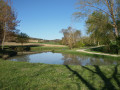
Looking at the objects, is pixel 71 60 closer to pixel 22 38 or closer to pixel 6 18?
pixel 6 18

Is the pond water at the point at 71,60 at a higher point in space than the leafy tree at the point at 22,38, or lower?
lower

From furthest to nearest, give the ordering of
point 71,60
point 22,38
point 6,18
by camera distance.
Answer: point 22,38
point 6,18
point 71,60

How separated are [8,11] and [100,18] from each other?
41.9 ft

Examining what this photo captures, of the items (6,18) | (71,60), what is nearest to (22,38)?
(6,18)

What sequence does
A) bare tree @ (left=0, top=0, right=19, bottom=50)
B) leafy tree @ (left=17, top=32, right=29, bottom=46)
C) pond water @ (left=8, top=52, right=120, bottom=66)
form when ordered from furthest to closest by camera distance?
1. leafy tree @ (left=17, top=32, right=29, bottom=46)
2. bare tree @ (left=0, top=0, right=19, bottom=50)
3. pond water @ (left=8, top=52, right=120, bottom=66)

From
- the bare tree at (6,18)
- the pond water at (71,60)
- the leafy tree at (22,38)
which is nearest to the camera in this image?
the pond water at (71,60)

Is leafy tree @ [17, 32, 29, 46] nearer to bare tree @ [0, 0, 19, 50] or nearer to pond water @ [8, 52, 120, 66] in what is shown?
bare tree @ [0, 0, 19, 50]

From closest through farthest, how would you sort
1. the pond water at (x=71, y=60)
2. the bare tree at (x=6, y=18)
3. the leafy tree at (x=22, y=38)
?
the pond water at (x=71, y=60) → the bare tree at (x=6, y=18) → the leafy tree at (x=22, y=38)

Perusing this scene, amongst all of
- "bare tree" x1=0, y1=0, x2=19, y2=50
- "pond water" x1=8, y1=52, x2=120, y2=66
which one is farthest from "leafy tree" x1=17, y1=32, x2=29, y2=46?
"pond water" x1=8, y1=52, x2=120, y2=66

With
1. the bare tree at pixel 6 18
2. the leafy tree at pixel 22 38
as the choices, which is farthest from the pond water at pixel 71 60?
the leafy tree at pixel 22 38

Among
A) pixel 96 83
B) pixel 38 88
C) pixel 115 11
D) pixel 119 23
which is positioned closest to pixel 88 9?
pixel 115 11

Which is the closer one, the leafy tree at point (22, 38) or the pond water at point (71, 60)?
the pond water at point (71, 60)

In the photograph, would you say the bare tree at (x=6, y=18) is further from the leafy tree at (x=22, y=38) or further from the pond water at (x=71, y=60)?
the leafy tree at (x=22, y=38)

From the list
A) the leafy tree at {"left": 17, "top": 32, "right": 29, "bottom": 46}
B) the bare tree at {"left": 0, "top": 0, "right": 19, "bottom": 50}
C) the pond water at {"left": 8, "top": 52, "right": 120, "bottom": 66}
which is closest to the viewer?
the pond water at {"left": 8, "top": 52, "right": 120, "bottom": 66}
